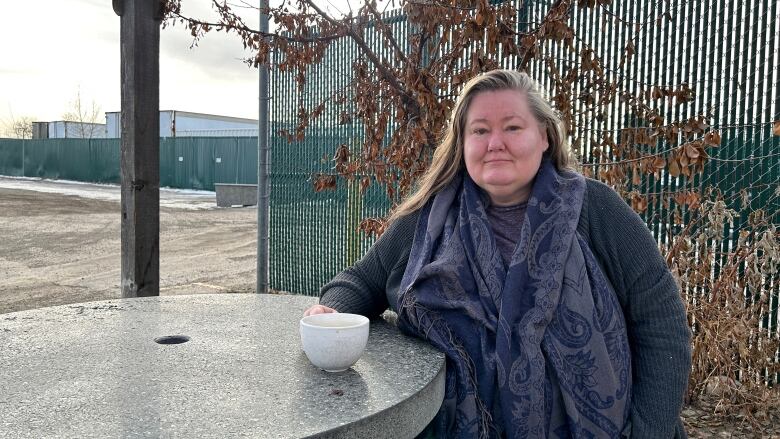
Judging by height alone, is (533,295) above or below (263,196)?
below

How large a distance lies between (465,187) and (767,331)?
271 centimetres

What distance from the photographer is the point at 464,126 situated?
2033mm

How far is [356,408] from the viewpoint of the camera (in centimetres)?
136

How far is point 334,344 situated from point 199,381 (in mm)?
316

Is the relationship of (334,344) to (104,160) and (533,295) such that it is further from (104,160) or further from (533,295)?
(104,160)

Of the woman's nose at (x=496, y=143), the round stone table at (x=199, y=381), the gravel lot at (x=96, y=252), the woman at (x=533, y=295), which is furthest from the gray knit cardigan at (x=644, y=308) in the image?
the gravel lot at (x=96, y=252)

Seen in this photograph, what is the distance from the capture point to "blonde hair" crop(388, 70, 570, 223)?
196 cm

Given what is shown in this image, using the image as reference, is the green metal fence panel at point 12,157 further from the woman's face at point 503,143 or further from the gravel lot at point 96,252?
the woman's face at point 503,143

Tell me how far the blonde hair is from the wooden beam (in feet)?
4.64

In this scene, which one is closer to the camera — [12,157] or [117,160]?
[117,160]

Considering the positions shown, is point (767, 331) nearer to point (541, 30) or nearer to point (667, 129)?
point (667, 129)

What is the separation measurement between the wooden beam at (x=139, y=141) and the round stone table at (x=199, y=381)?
0.83 m

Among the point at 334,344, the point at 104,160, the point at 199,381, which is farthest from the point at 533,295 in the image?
the point at 104,160

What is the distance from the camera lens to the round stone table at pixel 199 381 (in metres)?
1.26
